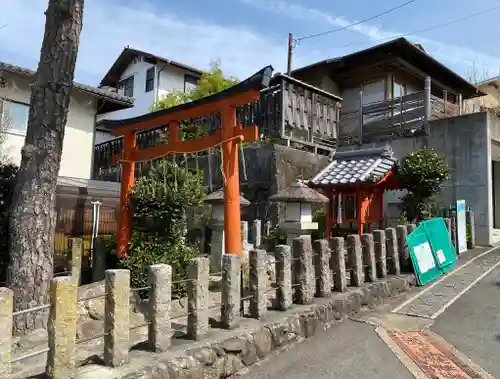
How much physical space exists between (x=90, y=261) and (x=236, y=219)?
18.3ft

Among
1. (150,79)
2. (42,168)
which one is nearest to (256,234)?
(42,168)

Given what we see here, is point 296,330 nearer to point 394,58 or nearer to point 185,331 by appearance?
point 185,331

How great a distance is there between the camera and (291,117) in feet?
42.3

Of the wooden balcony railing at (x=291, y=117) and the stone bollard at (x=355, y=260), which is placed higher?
the wooden balcony railing at (x=291, y=117)

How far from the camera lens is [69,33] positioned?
19.4 ft

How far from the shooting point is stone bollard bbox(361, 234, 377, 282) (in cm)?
830

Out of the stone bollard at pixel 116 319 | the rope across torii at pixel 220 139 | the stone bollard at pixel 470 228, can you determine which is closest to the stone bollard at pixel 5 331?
the stone bollard at pixel 116 319

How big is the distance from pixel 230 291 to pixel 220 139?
315cm

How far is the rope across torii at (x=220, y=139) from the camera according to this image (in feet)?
23.0

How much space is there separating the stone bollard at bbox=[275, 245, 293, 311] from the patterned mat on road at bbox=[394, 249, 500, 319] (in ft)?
8.83

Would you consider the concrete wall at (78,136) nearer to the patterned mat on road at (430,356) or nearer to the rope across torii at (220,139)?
the rope across torii at (220,139)

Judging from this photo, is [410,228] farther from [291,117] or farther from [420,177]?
[291,117]

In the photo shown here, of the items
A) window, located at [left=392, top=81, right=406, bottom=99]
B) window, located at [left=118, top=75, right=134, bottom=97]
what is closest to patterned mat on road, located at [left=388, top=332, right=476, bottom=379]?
window, located at [left=392, top=81, right=406, bottom=99]

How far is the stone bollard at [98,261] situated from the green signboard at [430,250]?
23.7 feet
